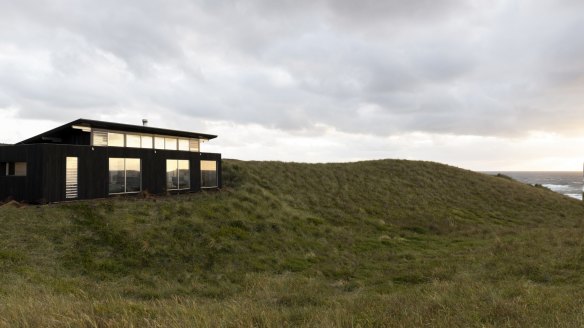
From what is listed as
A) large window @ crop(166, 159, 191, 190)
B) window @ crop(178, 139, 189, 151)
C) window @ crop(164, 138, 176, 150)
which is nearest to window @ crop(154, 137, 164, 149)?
window @ crop(164, 138, 176, 150)

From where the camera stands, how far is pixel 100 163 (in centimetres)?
2202

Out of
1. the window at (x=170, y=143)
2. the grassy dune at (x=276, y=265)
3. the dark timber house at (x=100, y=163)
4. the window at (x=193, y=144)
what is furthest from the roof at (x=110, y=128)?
the grassy dune at (x=276, y=265)

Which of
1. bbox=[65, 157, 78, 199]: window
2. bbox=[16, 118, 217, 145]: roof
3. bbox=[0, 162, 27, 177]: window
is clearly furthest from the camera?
bbox=[16, 118, 217, 145]: roof

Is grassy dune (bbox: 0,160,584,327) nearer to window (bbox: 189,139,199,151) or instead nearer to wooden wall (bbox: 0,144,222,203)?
wooden wall (bbox: 0,144,222,203)

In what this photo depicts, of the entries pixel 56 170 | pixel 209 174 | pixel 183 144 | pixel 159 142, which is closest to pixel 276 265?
pixel 56 170

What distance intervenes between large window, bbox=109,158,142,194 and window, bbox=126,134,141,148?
1.41 metres

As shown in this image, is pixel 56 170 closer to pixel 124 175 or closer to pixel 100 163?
pixel 100 163

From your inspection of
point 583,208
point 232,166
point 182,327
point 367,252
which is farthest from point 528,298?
point 583,208

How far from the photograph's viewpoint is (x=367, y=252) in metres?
19.7

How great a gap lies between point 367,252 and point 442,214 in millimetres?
15907

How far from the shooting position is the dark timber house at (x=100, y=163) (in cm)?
1959

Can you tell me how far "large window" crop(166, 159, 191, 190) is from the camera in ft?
87.8

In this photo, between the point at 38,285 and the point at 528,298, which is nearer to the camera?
the point at 528,298

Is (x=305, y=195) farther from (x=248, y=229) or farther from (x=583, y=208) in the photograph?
(x=583, y=208)
